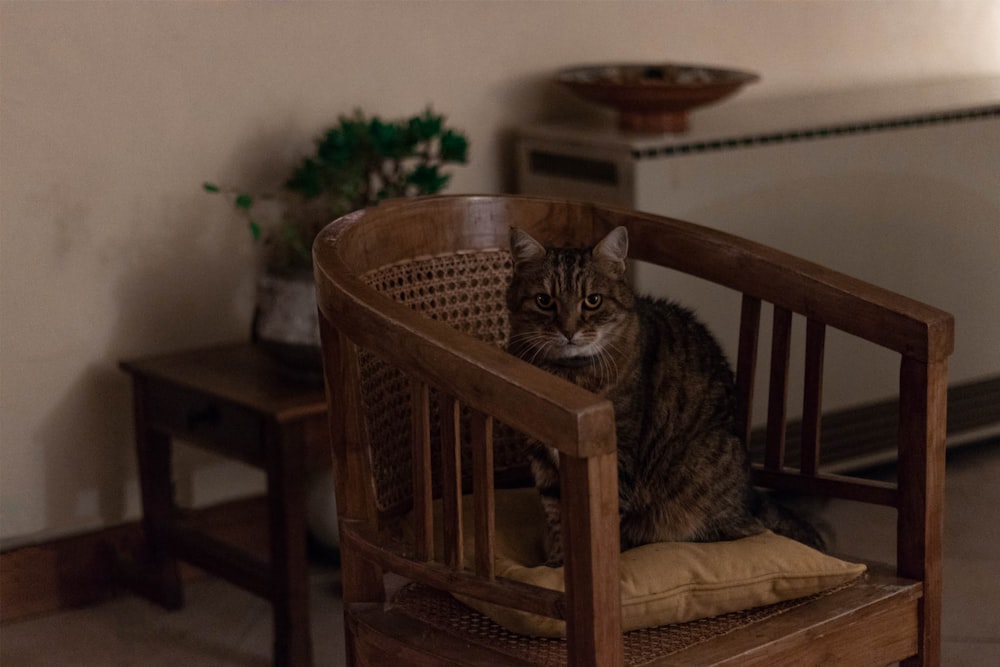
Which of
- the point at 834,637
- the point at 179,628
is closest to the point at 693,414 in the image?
the point at 834,637

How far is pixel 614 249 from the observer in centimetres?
143

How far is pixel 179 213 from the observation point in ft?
7.67

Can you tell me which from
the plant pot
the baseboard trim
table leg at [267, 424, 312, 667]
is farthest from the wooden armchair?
the baseboard trim

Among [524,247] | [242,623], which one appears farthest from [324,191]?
[524,247]

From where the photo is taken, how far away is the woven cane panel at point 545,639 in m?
1.21

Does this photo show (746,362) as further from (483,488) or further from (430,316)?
(483,488)

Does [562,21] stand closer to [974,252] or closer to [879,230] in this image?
[879,230]

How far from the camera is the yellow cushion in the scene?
48.9 inches

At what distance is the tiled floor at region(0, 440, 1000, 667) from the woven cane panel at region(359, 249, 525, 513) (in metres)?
0.77

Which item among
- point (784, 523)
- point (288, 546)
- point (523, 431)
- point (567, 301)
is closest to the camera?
point (523, 431)

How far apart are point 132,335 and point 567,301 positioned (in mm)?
1210

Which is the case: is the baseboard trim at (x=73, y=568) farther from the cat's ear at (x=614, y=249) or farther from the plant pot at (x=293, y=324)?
the cat's ear at (x=614, y=249)

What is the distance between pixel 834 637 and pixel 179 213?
4.86ft

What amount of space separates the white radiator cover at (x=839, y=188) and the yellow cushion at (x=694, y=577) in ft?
3.42
